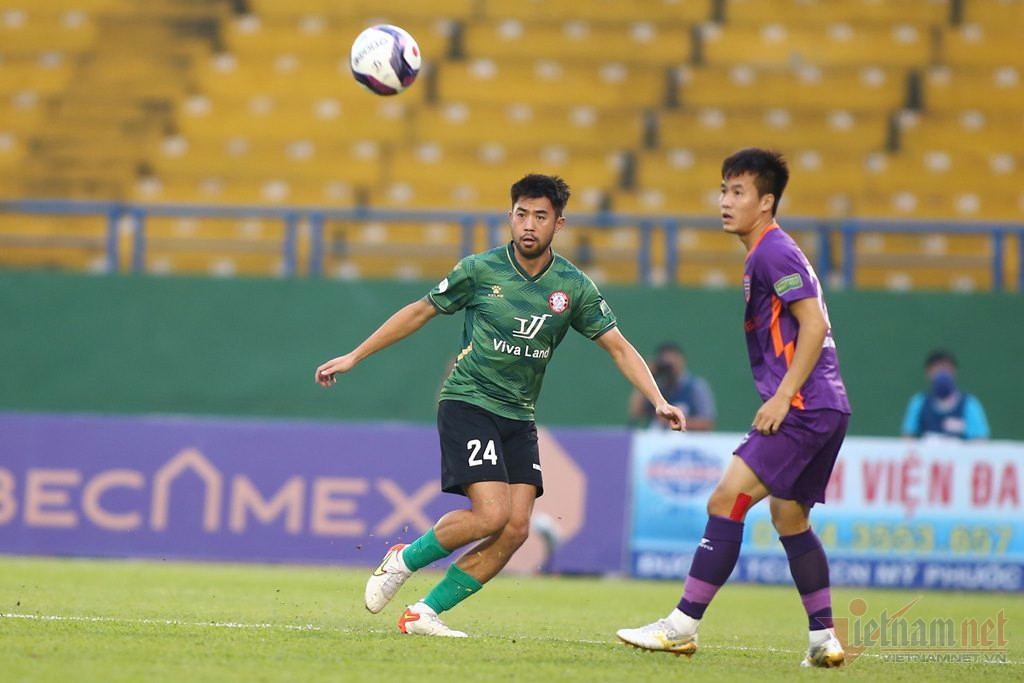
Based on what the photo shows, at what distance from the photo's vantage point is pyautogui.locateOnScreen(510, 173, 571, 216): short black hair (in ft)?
24.1

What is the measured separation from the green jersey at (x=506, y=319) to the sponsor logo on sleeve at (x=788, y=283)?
958mm

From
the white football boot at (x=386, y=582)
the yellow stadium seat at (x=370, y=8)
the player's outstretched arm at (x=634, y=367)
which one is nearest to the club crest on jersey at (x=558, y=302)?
the player's outstretched arm at (x=634, y=367)

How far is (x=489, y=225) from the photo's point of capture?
A: 1742 centimetres

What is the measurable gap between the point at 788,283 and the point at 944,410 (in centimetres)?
869

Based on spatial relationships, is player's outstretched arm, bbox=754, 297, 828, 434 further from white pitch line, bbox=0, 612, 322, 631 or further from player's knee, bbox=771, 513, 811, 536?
white pitch line, bbox=0, 612, 322, 631

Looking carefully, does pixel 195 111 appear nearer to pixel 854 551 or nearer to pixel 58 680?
pixel 854 551

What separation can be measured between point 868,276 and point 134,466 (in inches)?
356

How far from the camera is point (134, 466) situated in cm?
1391

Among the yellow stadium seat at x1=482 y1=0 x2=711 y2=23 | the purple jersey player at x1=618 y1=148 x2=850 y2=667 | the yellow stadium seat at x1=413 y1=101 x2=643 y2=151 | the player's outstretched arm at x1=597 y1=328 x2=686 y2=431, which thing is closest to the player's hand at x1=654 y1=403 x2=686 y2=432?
the player's outstretched arm at x1=597 y1=328 x2=686 y2=431

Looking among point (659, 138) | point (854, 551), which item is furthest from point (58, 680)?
point (659, 138)

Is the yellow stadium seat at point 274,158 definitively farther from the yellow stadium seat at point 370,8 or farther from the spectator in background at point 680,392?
the spectator in background at point 680,392

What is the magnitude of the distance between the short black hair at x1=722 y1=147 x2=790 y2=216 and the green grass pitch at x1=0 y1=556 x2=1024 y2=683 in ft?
6.99

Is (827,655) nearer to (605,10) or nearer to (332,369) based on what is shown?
(332,369)

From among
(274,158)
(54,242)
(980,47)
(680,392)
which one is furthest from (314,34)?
(680,392)
